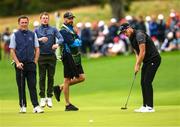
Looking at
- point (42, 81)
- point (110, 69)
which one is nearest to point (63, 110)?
point (42, 81)

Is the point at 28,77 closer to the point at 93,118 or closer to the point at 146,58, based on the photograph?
the point at 93,118

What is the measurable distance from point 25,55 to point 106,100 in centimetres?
580

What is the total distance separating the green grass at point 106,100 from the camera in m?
15.6

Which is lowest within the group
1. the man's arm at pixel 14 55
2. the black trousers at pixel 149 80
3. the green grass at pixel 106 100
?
the green grass at pixel 106 100

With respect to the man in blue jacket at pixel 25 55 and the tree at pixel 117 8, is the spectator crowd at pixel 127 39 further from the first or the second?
the man in blue jacket at pixel 25 55

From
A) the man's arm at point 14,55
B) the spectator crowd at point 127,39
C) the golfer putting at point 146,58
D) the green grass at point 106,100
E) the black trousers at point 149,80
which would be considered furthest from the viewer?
the spectator crowd at point 127,39

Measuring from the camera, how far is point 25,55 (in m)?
18.1

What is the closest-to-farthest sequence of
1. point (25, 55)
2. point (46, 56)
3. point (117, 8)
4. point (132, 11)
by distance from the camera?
point (25, 55)
point (46, 56)
point (117, 8)
point (132, 11)

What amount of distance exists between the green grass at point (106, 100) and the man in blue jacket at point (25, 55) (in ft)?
1.59

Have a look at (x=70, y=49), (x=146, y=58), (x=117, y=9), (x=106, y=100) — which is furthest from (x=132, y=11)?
(x=146, y=58)

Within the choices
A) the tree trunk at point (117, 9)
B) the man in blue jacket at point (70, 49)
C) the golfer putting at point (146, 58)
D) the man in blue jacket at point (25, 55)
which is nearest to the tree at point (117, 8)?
the tree trunk at point (117, 9)

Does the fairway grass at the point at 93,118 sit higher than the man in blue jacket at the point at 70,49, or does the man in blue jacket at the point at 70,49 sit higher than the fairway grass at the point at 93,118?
the man in blue jacket at the point at 70,49

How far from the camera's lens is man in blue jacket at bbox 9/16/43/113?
1802 cm

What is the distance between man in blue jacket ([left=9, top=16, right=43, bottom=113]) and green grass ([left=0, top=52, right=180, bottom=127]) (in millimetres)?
485
